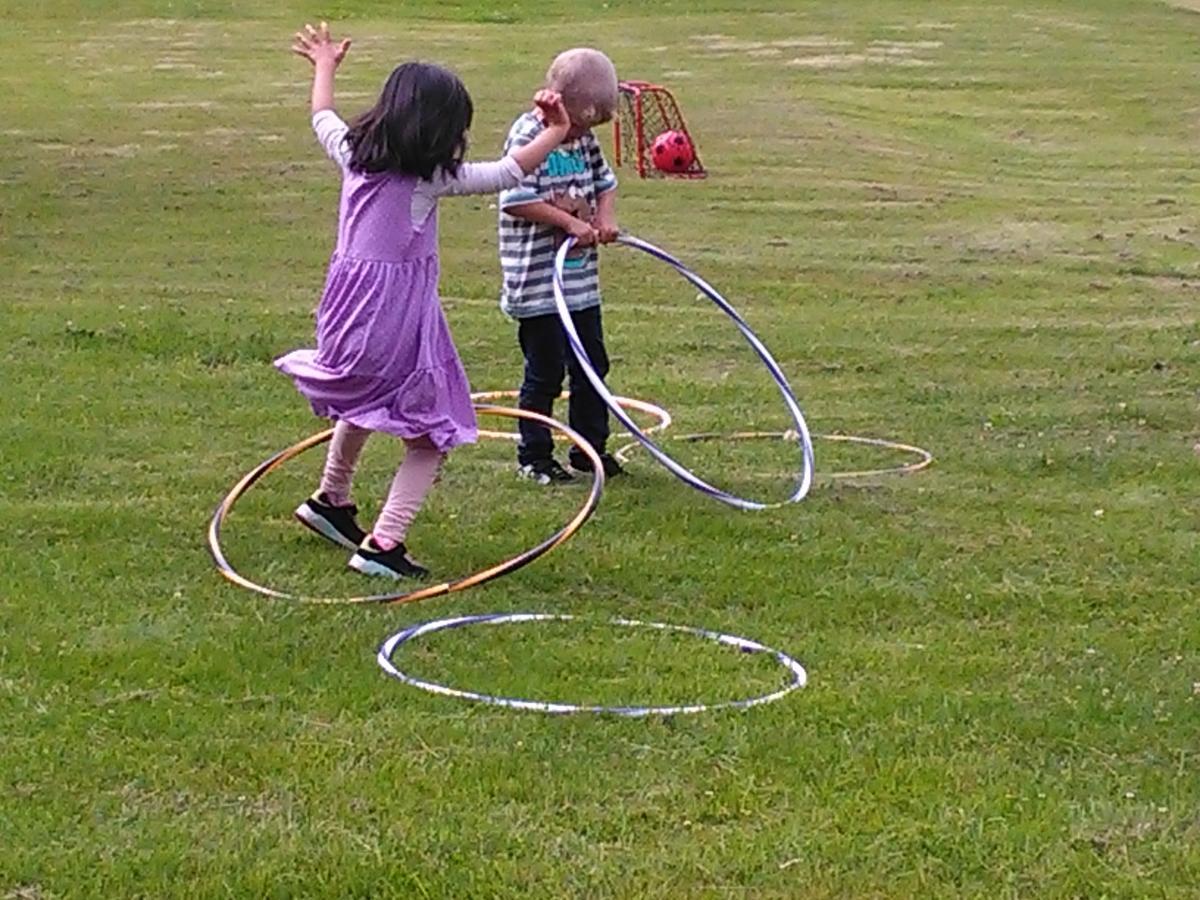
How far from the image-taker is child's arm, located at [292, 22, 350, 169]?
6957 millimetres

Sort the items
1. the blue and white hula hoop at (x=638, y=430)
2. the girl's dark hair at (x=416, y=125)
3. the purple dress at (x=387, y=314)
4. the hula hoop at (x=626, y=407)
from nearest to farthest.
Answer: the girl's dark hair at (x=416, y=125) < the purple dress at (x=387, y=314) < the blue and white hula hoop at (x=638, y=430) < the hula hoop at (x=626, y=407)

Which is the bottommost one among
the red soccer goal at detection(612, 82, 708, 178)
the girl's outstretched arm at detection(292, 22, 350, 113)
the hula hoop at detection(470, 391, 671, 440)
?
the red soccer goal at detection(612, 82, 708, 178)

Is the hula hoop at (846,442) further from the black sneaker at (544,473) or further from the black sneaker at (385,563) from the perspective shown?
the black sneaker at (385,563)

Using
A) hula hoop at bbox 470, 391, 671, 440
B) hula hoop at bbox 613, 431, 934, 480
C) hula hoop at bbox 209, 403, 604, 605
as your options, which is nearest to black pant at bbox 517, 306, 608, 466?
hula hoop at bbox 613, 431, 934, 480

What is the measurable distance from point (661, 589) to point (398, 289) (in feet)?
4.36

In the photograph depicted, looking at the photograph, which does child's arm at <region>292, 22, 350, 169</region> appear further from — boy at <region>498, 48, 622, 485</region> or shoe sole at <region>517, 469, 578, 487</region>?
shoe sole at <region>517, 469, 578, 487</region>

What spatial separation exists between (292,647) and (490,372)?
5.05m

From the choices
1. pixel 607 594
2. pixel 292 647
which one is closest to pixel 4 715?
pixel 292 647

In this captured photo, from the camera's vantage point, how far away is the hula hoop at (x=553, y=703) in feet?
17.9

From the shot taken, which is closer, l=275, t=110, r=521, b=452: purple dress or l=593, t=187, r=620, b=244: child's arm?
l=275, t=110, r=521, b=452: purple dress

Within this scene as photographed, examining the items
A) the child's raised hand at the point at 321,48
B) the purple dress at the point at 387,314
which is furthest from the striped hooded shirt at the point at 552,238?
the purple dress at the point at 387,314

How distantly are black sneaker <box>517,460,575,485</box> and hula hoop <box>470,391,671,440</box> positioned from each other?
2.19ft

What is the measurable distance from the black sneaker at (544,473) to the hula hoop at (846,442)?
0.39 meters

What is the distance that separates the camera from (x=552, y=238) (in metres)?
8.38
